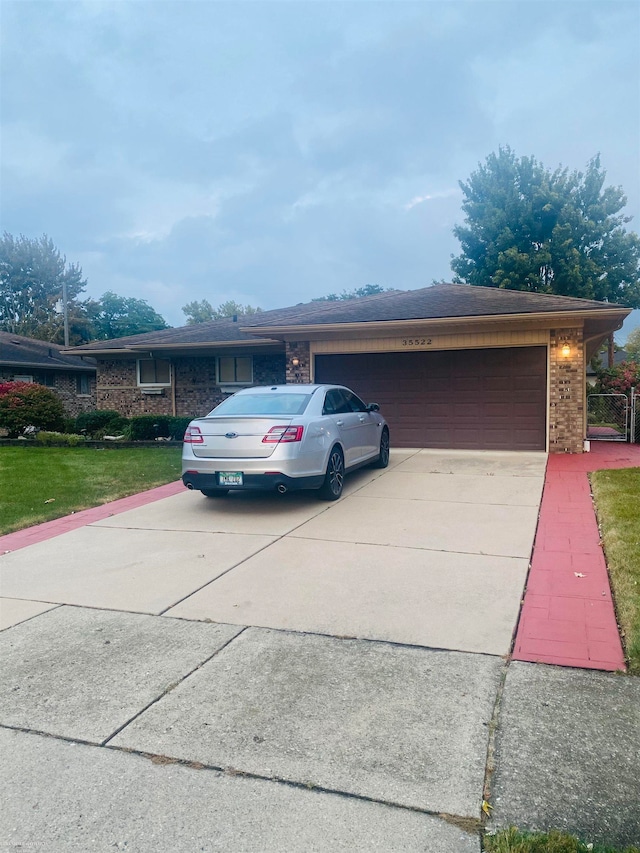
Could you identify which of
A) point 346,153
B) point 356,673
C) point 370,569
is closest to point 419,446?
point 370,569

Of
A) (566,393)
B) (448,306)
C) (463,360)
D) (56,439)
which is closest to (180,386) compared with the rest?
(56,439)

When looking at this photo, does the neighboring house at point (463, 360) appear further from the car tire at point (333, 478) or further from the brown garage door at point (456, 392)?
the car tire at point (333, 478)

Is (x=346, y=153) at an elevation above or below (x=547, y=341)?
above

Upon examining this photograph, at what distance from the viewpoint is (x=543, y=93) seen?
25.2 meters

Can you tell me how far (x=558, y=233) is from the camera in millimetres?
31656

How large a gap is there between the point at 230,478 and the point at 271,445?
650 mm

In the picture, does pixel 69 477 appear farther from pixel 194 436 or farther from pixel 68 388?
pixel 68 388

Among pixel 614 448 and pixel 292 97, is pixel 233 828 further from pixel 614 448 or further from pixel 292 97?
pixel 292 97

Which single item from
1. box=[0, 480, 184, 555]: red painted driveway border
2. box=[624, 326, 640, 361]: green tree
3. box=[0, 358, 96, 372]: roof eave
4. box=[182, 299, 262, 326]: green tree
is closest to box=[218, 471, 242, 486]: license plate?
box=[0, 480, 184, 555]: red painted driveway border

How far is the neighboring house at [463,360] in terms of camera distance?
1279 cm

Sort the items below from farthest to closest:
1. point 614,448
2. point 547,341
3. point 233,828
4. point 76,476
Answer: point 614,448 → point 547,341 → point 76,476 → point 233,828

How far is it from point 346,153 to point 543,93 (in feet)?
65.4

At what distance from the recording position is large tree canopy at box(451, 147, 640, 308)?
31656mm

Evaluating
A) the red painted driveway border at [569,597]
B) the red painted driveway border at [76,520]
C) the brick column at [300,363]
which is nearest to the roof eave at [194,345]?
the brick column at [300,363]
